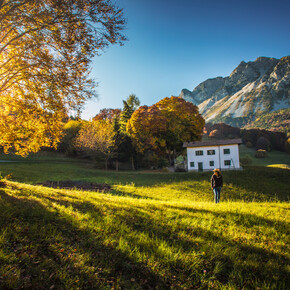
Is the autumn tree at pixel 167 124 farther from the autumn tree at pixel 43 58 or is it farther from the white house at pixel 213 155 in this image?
the autumn tree at pixel 43 58

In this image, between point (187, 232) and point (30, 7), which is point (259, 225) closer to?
point (187, 232)

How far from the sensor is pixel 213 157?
33062 mm

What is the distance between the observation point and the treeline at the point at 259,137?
6725 cm

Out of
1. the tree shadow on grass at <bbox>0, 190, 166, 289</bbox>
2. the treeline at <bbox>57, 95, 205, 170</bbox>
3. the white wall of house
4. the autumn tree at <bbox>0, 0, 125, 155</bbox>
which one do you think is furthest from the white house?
the tree shadow on grass at <bbox>0, 190, 166, 289</bbox>

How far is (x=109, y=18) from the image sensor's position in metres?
7.80

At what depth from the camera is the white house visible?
31594 millimetres

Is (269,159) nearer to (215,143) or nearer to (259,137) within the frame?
(259,137)

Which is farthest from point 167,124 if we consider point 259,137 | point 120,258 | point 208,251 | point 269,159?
point 259,137

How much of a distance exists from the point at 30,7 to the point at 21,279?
986 centimetres

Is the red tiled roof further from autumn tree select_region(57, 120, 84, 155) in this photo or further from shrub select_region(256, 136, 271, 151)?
shrub select_region(256, 136, 271, 151)

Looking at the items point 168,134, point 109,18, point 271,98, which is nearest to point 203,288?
point 109,18

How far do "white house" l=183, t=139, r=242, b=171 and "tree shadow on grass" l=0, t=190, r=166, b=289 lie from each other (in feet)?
105

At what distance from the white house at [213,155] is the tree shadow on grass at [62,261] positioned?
3209 centimetres

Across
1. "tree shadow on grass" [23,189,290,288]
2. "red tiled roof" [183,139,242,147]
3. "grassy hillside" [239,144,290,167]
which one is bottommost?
"grassy hillside" [239,144,290,167]
